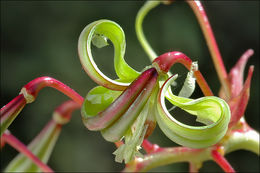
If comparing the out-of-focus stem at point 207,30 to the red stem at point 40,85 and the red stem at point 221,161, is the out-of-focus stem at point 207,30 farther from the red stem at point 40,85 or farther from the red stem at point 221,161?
A: the red stem at point 40,85

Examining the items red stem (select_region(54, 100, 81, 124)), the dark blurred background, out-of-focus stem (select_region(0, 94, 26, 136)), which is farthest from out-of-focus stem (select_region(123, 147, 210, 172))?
the dark blurred background

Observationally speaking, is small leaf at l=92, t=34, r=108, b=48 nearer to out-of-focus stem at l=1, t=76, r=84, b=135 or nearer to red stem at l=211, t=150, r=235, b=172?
out-of-focus stem at l=1, t=76, r=84, b=135

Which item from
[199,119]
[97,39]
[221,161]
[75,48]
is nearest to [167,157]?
[221,161]

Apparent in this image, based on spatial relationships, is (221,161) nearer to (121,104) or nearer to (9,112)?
(121,104)

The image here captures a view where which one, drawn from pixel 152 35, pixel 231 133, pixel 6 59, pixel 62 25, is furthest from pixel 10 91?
pixel 231 133

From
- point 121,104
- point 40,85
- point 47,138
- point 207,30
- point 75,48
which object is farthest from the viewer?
point 75,48

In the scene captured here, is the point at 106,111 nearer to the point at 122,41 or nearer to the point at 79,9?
the point at 122,41

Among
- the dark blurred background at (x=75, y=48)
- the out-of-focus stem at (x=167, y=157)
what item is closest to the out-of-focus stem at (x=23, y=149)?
the out-of-focus stem at (x=167, y=157)
